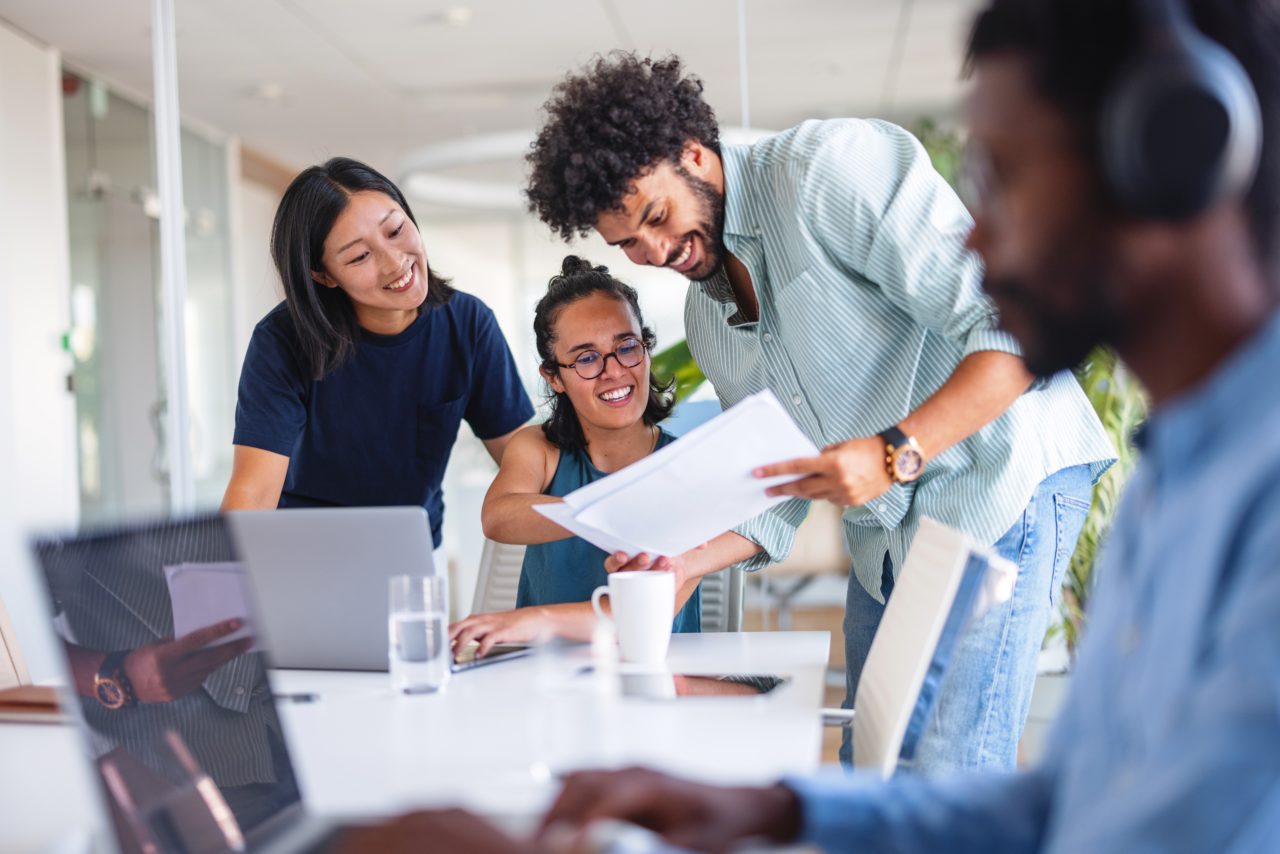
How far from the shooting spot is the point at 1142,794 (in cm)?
56

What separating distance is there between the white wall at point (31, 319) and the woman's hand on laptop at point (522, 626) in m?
3.19

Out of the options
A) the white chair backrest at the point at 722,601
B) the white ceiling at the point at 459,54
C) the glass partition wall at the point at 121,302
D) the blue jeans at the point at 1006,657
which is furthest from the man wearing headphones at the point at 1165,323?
the glass partition wall at the point at 121,302

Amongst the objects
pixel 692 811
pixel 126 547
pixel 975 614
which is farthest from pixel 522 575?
pixel 692 811

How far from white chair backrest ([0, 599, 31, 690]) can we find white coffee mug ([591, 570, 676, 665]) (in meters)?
0.98

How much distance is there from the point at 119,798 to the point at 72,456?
15.1ft

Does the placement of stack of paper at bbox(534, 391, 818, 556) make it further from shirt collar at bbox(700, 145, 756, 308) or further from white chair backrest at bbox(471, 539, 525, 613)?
white chair backrest at bbox(471, 539, 525, 613)

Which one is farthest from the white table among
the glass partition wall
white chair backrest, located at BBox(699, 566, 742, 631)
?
the glass partition wall

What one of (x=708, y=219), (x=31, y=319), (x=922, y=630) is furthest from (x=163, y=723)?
(x=31, y=319)

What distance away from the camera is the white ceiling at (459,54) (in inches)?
186

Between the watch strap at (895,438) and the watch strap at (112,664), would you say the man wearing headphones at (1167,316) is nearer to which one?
the watch strap at (112,664)

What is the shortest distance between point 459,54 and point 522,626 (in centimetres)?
414

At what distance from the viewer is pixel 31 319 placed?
479cm

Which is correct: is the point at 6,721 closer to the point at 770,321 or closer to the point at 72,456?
the point at 770,321

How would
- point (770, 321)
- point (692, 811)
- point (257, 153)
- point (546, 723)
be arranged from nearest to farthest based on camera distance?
1. point (692, 811)
2. point (546, 723)
3. point (770, 321)
4. point (257, 153)
